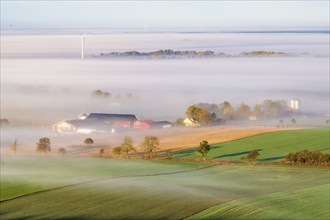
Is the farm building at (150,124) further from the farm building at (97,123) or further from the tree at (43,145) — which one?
the tree at (43,145)

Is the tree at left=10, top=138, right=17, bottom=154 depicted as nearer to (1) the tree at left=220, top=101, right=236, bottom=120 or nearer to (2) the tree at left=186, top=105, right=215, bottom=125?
(2) the tree at left=186, top=105, right=215, bottom=125

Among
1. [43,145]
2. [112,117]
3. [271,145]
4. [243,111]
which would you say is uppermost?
[243,111]

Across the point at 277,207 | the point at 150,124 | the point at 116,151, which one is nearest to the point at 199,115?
the point at 150,124

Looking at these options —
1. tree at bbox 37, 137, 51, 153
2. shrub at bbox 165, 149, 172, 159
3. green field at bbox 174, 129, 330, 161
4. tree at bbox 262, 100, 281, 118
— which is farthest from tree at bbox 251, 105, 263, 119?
tree at bbox 37, 137, 51, 153

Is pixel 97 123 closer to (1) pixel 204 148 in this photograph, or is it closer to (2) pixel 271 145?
(1) pixel 204 148

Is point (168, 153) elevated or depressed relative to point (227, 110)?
depressed

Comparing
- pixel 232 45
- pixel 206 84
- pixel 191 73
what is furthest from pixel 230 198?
pixel 232 45

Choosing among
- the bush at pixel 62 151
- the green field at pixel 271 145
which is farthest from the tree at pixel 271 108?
the bush at pixel 62 151
